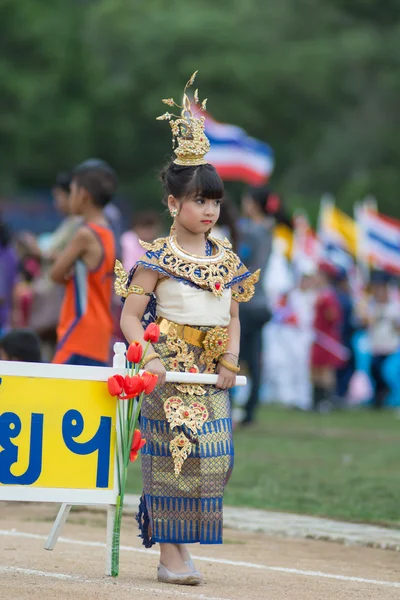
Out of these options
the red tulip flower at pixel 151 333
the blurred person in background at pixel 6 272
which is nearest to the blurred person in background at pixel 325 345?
the blurred person in background at pixel 6 272

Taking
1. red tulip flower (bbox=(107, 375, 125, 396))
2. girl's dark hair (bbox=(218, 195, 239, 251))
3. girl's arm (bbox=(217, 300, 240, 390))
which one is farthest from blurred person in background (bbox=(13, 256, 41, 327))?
red tulip flower (bbox=(107, 375, 125, 396))

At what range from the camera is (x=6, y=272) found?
1305 cm

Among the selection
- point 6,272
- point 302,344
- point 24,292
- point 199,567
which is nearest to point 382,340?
point 302,344

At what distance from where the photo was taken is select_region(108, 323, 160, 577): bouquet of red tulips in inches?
227

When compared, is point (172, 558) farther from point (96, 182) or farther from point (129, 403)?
point (96, 182)

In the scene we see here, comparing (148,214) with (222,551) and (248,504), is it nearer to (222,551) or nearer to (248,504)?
(248,504)

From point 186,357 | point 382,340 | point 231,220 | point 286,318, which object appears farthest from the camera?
point 382,340

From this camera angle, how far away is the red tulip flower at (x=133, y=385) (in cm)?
575

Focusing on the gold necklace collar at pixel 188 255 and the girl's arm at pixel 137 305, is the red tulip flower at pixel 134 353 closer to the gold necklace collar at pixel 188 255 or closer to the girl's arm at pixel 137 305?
the girl's arm at pixel 137 305

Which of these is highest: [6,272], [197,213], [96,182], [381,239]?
[381,239]

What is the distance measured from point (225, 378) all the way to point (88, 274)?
273 centimetres

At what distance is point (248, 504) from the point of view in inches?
358

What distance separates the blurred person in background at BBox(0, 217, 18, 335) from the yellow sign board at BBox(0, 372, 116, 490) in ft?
23.9

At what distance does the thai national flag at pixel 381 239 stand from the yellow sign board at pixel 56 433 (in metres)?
19.4
